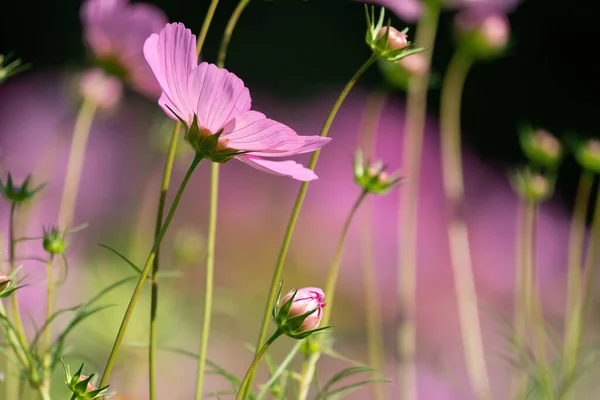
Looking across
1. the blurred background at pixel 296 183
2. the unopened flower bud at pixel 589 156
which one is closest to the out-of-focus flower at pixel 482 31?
the unopened flower bud at pixel 589 156

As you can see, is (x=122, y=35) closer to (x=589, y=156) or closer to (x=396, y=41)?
(x=396, y=41)

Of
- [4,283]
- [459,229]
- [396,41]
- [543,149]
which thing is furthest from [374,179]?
[459,229]

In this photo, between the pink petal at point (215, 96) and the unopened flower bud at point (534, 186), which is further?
the unopened flower bud at point (534, 186)

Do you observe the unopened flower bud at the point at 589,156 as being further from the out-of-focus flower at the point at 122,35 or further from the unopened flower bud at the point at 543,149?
the out-of-focus flower at the point at 122,35

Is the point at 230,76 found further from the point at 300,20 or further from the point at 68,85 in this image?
the point at 300,20

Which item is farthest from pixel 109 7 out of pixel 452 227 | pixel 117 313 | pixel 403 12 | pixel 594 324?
pixel 594 324

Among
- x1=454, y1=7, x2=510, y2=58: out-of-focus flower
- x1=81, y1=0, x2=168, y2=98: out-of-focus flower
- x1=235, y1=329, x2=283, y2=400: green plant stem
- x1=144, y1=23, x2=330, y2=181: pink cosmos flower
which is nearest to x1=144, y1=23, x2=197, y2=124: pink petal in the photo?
x1=144, y1=23, x2=330, y2=181: pink cosmos flower

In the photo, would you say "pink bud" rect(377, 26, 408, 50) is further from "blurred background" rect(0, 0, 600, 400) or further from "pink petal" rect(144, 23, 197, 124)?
"blurred background" rect(0, 0, 600, 400)
